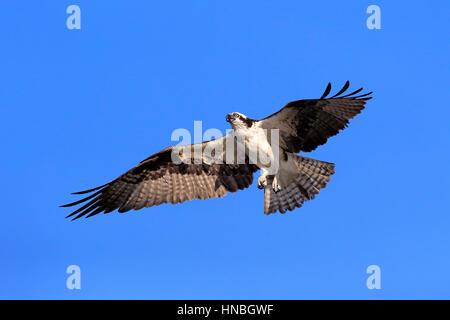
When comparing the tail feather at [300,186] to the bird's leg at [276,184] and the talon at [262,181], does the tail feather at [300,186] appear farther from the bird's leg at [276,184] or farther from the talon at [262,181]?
the talon at [262,181]

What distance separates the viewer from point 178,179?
13.1 meters

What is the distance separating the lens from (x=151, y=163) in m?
12.9

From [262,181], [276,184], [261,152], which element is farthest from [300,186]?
[261,152]

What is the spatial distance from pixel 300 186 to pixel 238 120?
2.02 m

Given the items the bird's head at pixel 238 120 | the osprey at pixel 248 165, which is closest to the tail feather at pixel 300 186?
the osprey at pixel 248 165

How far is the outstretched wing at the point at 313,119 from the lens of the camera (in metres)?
11.7

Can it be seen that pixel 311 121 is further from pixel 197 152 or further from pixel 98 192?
pixel 98 192

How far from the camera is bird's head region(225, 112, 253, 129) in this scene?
11820 millimetres

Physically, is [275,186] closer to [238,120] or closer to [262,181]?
[262,181]

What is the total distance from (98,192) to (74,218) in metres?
0.74

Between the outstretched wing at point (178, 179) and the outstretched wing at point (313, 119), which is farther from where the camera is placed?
the outstretched wing at point (178, 179)

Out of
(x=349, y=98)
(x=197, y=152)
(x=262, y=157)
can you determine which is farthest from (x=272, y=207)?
(x=349, y=98)

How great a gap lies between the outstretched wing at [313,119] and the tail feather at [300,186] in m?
0.40

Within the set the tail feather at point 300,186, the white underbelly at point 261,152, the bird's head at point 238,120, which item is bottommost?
the tail feather at point 300,186
